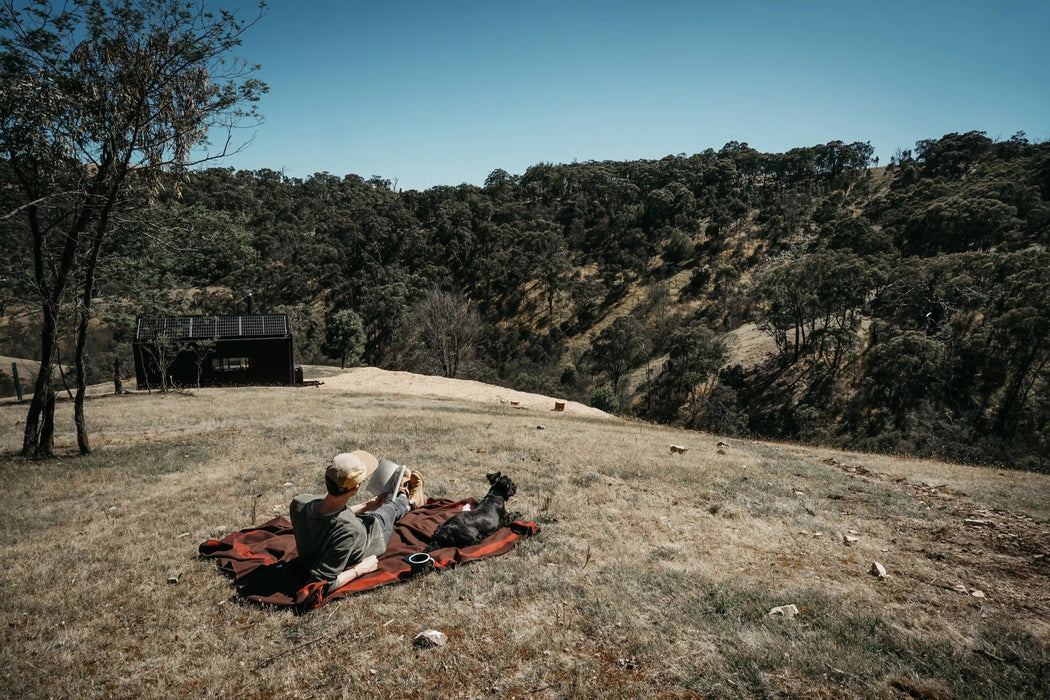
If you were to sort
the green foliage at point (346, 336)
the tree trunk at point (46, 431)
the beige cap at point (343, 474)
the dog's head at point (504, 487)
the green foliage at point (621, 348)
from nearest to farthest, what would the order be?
the beige cap at point (343, 474)
the dog's head at point (504, 487)
the tree trunk at point (46, 431)
the green foliage at point (346, 336)
the green foliage at point (621, 348)

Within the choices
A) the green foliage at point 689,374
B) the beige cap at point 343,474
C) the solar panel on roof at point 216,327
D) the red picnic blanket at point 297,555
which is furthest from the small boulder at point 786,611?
the green foliage at point 689,374

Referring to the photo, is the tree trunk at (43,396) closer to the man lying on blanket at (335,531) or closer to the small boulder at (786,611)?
the man lying on blanket at (335,531)

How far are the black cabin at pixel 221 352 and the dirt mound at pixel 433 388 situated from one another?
10.7 ft

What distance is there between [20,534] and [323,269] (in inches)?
2401

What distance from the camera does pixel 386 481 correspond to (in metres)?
5.68

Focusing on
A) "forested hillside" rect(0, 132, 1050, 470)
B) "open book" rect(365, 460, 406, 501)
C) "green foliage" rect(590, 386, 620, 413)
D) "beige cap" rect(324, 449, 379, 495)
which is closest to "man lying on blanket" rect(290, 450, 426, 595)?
"beige cap" rect(324, 449, 379, 495)

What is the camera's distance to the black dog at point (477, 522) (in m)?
5.58

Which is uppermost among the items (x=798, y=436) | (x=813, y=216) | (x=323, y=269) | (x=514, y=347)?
(x=813, y=216)

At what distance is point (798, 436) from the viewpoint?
3184 cm

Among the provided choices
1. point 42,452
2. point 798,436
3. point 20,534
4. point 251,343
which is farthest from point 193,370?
point 798,436

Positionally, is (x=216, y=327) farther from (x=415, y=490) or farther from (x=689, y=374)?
(x=689, y=374)

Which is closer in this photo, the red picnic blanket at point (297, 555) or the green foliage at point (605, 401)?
the red picnic blanket at point (297, 555)

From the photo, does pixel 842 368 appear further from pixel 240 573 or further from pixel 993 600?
pixel 240 573

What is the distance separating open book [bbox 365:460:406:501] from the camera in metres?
5.62
